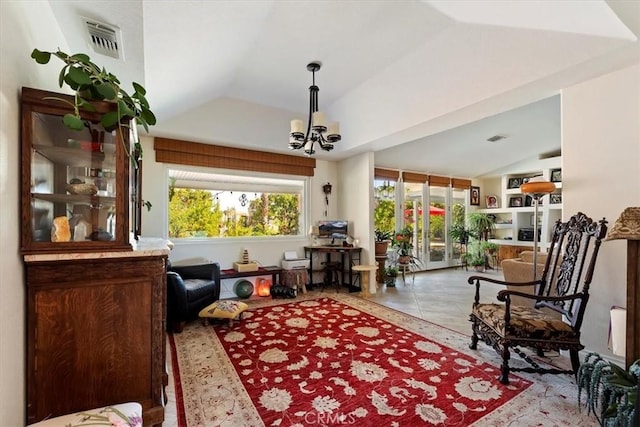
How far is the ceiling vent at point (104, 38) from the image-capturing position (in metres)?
1.66

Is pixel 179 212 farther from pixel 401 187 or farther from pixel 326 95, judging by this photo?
pixel 401 187

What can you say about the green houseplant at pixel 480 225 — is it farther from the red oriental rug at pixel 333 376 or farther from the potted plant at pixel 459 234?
the red oriental rug at pixel 333 376

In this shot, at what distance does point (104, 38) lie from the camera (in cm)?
176

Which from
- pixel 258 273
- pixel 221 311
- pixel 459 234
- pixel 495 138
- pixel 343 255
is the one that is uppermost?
pixel 495 138

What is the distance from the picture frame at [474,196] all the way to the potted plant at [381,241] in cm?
324

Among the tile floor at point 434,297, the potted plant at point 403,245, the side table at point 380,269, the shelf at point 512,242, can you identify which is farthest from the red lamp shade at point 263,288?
the shelf at point 512,242

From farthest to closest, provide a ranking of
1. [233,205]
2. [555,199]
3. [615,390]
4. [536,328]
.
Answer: [555,199], [233,205], [536,328], [615,390]

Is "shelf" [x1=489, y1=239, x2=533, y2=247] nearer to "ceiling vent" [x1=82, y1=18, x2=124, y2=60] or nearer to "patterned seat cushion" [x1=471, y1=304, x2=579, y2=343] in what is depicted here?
"patterned seat cushion" [x1=471, y1=304, x2=579, y2=343]

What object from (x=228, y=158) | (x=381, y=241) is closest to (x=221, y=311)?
(x=228, y=158)

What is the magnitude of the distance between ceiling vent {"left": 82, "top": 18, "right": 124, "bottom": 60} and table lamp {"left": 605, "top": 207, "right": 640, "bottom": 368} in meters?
3.31

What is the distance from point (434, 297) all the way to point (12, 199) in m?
4.86

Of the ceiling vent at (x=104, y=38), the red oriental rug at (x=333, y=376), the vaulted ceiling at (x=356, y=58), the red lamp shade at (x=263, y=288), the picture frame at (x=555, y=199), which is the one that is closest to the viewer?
the ceiling vent at (x=104, y=38)

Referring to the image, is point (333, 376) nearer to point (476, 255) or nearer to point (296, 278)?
point (296, 278)

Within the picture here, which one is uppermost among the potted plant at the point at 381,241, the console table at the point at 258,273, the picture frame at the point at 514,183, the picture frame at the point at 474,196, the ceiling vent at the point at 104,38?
the ceiling vent at the point at 104,38
